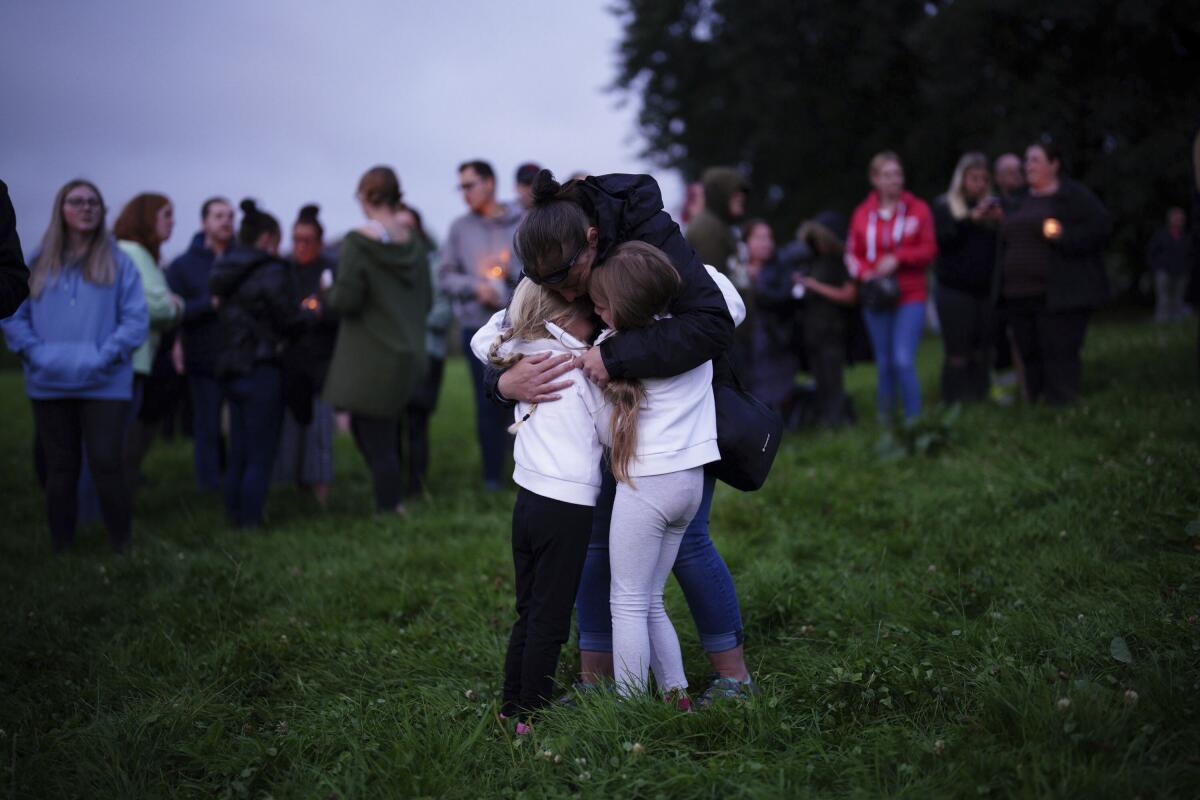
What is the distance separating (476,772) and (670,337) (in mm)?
1422

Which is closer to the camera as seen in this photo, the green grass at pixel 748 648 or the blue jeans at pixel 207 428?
the green grass at pixel 748 648

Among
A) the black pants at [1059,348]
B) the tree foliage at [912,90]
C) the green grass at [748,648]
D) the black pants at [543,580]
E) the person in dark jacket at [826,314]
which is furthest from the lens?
the tree foliage at [912,90]

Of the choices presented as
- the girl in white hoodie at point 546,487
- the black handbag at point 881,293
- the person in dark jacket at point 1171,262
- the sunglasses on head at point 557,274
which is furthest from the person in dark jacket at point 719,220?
the person in dark jacket at point 1171,262

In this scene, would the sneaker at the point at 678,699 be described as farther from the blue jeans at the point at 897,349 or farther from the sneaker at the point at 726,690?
the blue jeans at the point at 897,349

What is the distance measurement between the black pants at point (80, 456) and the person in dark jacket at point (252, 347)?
79cm

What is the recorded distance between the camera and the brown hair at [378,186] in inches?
243

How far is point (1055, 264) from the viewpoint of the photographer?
286 inches

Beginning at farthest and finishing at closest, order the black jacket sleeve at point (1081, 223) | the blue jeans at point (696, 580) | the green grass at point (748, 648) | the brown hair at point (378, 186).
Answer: the black jacket sleeve at point (1081, 223), the brown hair at point (378, 186), the blue jeans at point (696, 580), the green grass at point (748, 648)

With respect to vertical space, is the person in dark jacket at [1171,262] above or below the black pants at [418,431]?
above

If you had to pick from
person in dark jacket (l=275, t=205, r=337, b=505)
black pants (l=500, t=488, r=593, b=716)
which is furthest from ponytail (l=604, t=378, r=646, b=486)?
person in dark jacket (l=275, t=205, r=337, b=505)

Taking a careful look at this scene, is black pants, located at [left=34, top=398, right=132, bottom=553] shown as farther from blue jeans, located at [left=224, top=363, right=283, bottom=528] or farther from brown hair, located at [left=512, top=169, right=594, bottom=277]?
brown hair, located at [left=512, top=169, right=594, bottom=277]

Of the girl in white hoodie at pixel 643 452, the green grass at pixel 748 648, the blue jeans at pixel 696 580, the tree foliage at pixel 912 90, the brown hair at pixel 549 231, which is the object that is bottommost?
the green grass at pixel 748 648

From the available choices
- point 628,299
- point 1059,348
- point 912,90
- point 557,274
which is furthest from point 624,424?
point 912,90

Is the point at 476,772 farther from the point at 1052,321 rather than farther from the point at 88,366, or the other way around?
the point at 1052,321
